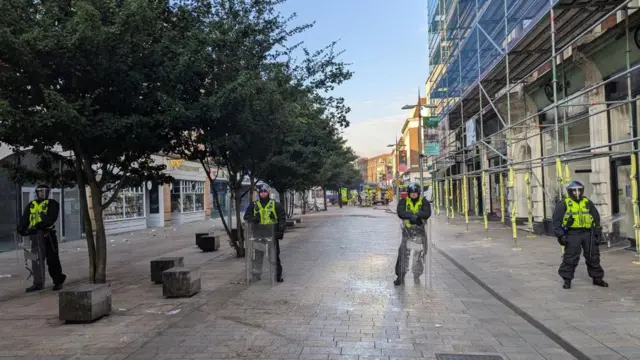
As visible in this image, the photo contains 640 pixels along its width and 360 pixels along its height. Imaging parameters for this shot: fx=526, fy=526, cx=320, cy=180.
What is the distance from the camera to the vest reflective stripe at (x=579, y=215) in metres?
7.92

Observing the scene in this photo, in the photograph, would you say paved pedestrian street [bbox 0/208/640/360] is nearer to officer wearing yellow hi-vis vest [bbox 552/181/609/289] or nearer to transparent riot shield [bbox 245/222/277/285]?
transparent riot shield [bbox 245/222/277/285]

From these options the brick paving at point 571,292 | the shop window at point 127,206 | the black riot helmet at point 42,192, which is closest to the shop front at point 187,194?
the shop window at point 127,206

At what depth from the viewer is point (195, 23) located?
10750mm

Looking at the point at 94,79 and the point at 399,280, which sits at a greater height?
the point at 94,79

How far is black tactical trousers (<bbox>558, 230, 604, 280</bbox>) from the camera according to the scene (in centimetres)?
790

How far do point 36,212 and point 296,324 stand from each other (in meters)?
5.69

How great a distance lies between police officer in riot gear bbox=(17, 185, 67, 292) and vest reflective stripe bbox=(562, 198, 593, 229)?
859 centimetres

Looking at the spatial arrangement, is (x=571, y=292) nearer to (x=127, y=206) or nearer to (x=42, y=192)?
(x=42, y=192)

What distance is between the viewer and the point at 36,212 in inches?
366

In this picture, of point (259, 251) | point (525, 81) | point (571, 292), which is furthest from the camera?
point (525, 81)

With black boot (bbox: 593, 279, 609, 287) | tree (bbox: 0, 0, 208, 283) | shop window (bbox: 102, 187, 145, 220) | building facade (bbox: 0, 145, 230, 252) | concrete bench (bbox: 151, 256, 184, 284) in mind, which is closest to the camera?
tree (bbox: 0, 0, 208, 283)

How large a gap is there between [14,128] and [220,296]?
156 inches

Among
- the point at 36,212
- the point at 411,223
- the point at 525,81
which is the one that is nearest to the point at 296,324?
the point at 411,223

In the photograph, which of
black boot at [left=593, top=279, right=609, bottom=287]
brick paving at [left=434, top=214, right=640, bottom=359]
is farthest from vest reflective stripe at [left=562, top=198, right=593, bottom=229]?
brick paving at [left=434, top=214, right=640, bottom=359]
